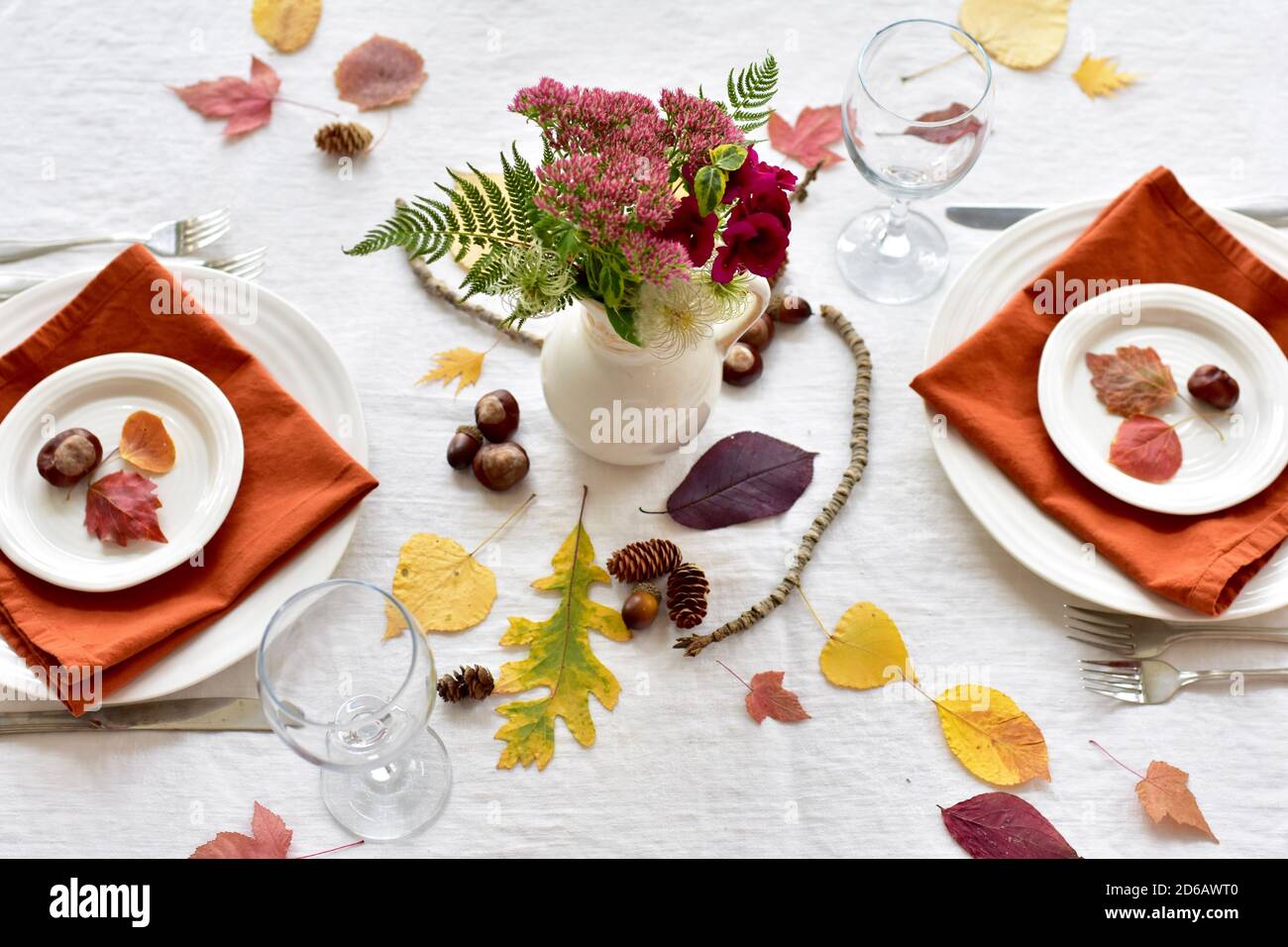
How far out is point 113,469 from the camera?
1.02 m

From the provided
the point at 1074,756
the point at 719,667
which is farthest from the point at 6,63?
the point at 1074,756

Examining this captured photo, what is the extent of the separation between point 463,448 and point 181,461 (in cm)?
27

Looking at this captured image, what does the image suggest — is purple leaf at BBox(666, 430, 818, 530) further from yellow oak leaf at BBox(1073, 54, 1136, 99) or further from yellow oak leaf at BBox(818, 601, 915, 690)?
yellow oak leaf at BBox(1073, 54, 1136, 99)

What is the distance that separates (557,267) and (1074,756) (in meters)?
0.63

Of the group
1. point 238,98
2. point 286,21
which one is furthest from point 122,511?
point 286,21

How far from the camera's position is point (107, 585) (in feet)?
3.10

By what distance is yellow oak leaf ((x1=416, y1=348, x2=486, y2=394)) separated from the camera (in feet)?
3.68

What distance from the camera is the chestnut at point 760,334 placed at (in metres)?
1.11

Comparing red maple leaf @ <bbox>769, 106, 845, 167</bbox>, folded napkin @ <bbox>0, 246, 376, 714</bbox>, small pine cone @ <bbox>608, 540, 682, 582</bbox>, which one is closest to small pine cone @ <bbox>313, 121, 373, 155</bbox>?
folded napkin @ <bbox>0, 246, 376, 714</bbox>

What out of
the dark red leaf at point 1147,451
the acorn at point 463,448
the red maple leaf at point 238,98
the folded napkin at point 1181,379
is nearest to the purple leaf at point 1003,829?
the folded napkin at point 1181,379

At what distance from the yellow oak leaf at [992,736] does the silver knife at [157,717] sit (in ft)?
2.04

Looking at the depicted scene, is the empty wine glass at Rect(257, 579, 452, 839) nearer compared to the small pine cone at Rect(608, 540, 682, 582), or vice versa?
the empty wine glass at Rect(257, 579, 452, 839)

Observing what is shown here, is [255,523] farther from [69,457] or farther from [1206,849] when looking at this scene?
[1206,849]

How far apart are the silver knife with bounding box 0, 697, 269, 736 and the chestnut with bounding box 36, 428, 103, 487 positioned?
213 millimetres
